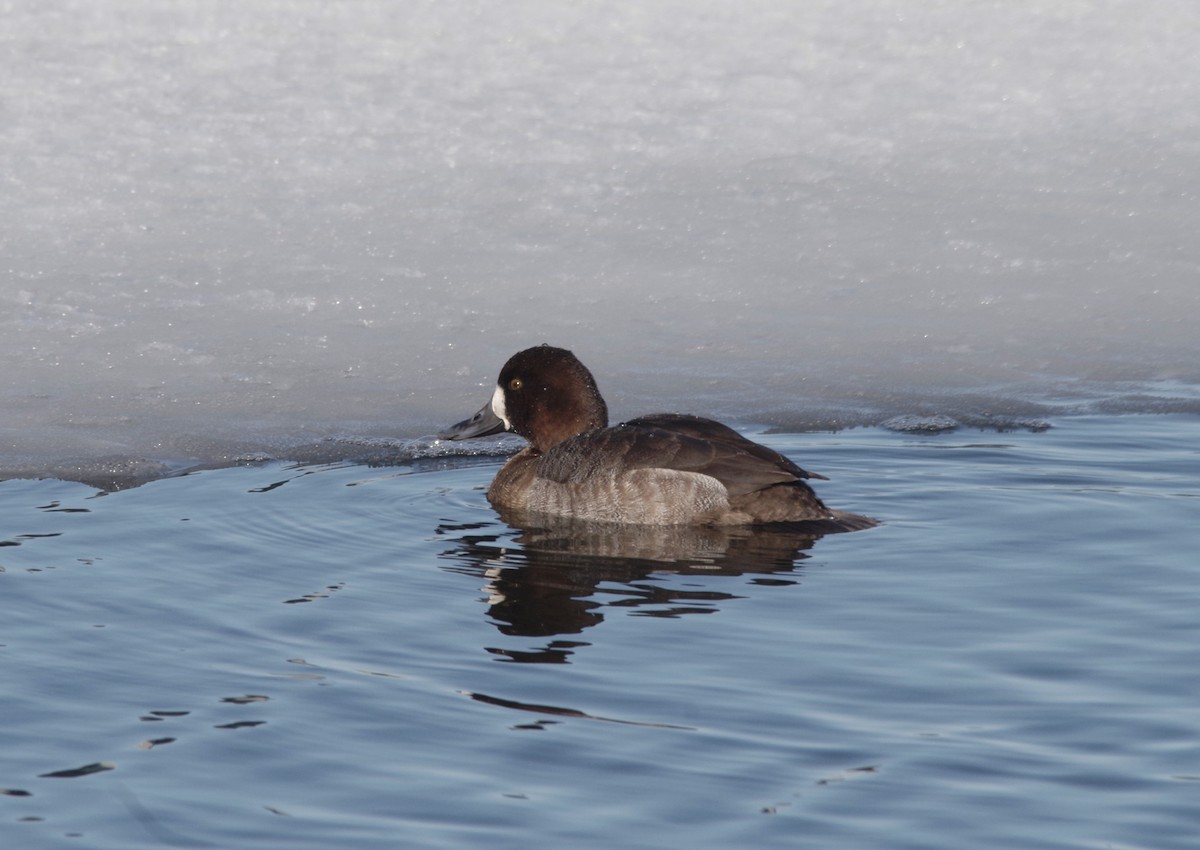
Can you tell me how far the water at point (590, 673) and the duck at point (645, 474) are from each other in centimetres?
17

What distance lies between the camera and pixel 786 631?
5.12 metres

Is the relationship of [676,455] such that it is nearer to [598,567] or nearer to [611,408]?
[598,567]

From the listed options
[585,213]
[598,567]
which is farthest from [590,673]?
[585,213]

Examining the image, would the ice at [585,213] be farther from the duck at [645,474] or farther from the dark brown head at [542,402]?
the duck at [645,474]

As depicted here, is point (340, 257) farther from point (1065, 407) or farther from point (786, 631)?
point (786, 631)

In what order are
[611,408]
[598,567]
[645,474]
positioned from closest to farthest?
[598,567]
[645,474]
[611,408]

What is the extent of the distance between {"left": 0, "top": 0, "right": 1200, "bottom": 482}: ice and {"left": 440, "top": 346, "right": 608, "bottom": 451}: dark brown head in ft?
1.37

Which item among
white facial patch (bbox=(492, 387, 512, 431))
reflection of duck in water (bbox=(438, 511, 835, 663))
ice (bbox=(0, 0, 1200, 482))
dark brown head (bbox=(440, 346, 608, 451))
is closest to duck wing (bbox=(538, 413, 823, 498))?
reflection of duck in water (bbox=(438, 511, 835, 663))

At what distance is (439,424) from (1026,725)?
436 centimetres

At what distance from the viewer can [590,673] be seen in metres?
4.71

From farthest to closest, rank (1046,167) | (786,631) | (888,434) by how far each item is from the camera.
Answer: (1046,167), (888,434), (786,631)

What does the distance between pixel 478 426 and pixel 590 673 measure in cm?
322

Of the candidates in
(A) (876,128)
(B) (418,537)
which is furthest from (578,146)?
(B) (418,537)

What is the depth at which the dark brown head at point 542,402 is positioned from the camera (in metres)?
7.70
